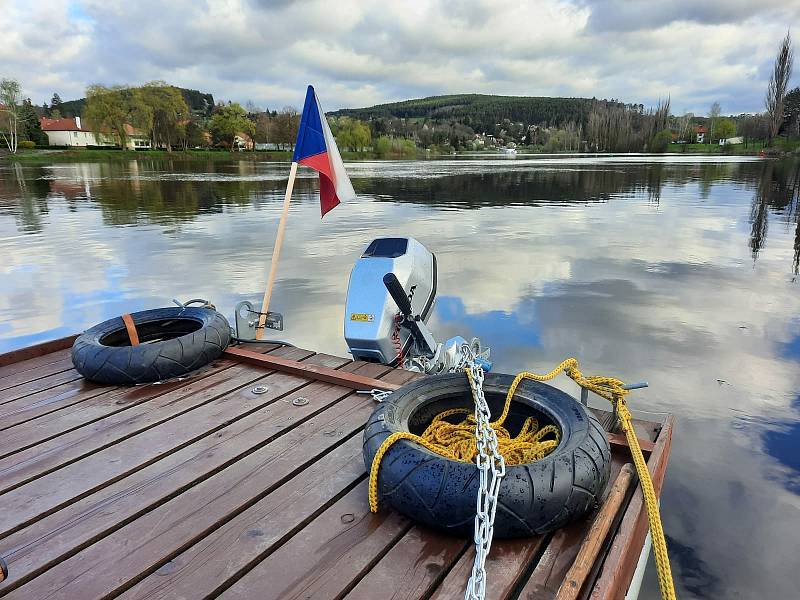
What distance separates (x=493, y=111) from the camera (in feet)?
604

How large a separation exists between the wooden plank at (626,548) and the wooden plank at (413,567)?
53cm

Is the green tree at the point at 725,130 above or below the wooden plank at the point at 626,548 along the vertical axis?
above

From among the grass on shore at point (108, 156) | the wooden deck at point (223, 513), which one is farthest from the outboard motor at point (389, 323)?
the grass on shore at point (108, 156)

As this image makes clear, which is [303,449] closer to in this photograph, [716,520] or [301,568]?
[301,568]

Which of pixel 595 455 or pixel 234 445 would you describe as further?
pixel 234 445

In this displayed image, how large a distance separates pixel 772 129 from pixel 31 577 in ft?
313

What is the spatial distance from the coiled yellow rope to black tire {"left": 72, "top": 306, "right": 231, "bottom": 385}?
199cm

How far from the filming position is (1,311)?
7.31m

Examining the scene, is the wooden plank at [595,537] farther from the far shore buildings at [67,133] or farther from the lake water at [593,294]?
the far shore buildings at [67,133]

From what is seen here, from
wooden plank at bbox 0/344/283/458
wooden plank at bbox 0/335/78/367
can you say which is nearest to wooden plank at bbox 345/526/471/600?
wooden plank at bbox 0/344/283/458

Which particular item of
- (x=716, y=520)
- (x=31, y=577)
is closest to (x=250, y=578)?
(x=31, y=577)

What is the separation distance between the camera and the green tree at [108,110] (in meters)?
72.6

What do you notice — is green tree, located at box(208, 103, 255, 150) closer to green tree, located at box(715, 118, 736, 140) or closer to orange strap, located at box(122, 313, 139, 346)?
orange strap, located at box(122, 313, 139, 346)

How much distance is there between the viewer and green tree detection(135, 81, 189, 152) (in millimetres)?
75688
